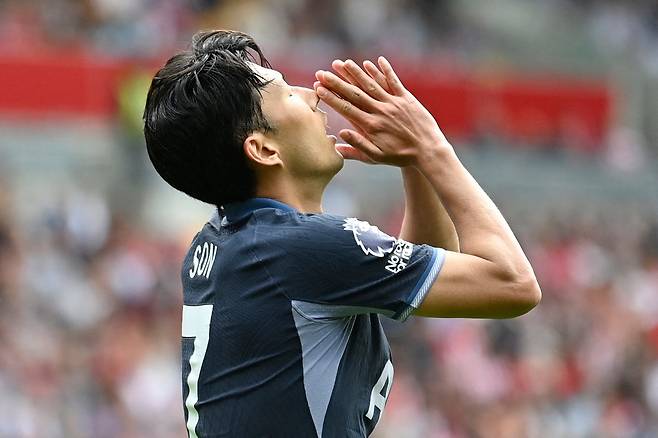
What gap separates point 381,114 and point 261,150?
288 millimetres

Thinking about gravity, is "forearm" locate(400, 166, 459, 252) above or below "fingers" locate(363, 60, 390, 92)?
below

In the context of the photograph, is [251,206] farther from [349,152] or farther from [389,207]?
[389,207]

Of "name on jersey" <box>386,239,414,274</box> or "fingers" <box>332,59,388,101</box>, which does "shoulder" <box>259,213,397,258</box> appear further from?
"fingers" <box>332,59,388,101</box>

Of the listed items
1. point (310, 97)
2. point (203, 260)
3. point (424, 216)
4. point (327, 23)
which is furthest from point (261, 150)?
point (327, 23)

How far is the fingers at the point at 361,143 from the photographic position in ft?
10.6

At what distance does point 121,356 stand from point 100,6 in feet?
22.0

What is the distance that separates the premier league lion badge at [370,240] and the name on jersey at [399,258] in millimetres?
14

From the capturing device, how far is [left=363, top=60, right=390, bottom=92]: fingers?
10.7ft

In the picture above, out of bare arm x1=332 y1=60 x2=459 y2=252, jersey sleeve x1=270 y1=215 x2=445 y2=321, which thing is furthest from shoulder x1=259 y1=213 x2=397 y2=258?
bare arm x1=332 y1=60 x2=459 y2=252

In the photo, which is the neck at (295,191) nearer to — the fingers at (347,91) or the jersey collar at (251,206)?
the jersey collar at (251,206)

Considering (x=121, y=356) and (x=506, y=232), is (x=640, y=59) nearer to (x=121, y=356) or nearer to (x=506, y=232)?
(x=121, y=356)

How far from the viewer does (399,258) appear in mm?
3139

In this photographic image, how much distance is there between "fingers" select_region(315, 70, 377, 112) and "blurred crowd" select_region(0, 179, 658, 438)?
6051mm

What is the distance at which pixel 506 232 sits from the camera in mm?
3203
